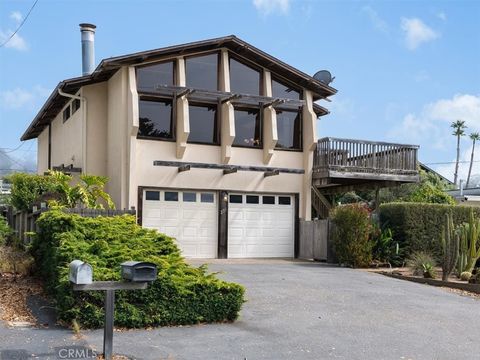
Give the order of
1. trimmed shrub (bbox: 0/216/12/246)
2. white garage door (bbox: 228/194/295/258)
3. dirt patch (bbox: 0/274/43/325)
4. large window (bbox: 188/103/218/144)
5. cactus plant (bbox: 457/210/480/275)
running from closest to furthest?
dirt patch (bbox: 0/274/43/325)
trimmed shrub (bbox: 0/216/12/246)
cactus plant (bbox: 457/210/480/275)
large window (bbox: 188/103/218/144)
white garage door (bbox: 228/194/295/258)

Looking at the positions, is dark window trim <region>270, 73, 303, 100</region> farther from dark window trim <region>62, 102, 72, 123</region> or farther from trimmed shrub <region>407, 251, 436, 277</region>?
dark window trim <region>62, 102, 72, 123</region>

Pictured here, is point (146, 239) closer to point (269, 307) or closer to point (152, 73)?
point (269, 307)

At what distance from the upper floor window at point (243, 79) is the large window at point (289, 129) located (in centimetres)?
117

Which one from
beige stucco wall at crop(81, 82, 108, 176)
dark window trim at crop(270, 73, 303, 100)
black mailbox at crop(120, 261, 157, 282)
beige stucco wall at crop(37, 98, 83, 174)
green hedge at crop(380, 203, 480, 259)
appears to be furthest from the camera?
dark window trim at crop(270, 73, 303, 100)

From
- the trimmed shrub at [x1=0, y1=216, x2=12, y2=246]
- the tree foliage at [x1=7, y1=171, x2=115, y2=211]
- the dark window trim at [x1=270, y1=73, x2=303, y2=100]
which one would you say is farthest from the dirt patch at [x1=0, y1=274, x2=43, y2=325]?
the dark window trim at [x1=270, y1=73, x2=303, y2=100]

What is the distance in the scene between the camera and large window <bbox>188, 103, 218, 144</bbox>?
62.3 ft

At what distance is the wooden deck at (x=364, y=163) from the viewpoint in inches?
780

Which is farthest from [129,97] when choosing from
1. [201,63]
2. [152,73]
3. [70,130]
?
[70,130]

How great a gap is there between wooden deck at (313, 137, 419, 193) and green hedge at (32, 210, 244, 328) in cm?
987

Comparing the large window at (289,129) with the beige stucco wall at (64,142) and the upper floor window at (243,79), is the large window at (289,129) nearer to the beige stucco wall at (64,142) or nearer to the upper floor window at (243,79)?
the upper floor window at (243,79)

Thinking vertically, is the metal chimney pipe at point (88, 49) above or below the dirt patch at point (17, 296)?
above

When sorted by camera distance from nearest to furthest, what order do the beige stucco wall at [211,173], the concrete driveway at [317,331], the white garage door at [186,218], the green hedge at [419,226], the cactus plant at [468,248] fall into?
the concrete driveway at [317,331] → the cactus plant at [468,248] → the beige stucco wall at [211,173] → the white garage door at [186,218] → the green hedge at [419,226]

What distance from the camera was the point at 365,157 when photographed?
792 inches

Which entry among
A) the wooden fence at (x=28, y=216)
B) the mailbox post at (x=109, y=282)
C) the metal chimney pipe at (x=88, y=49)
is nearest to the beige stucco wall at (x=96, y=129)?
the wooden fence at (x=28, y=216)
